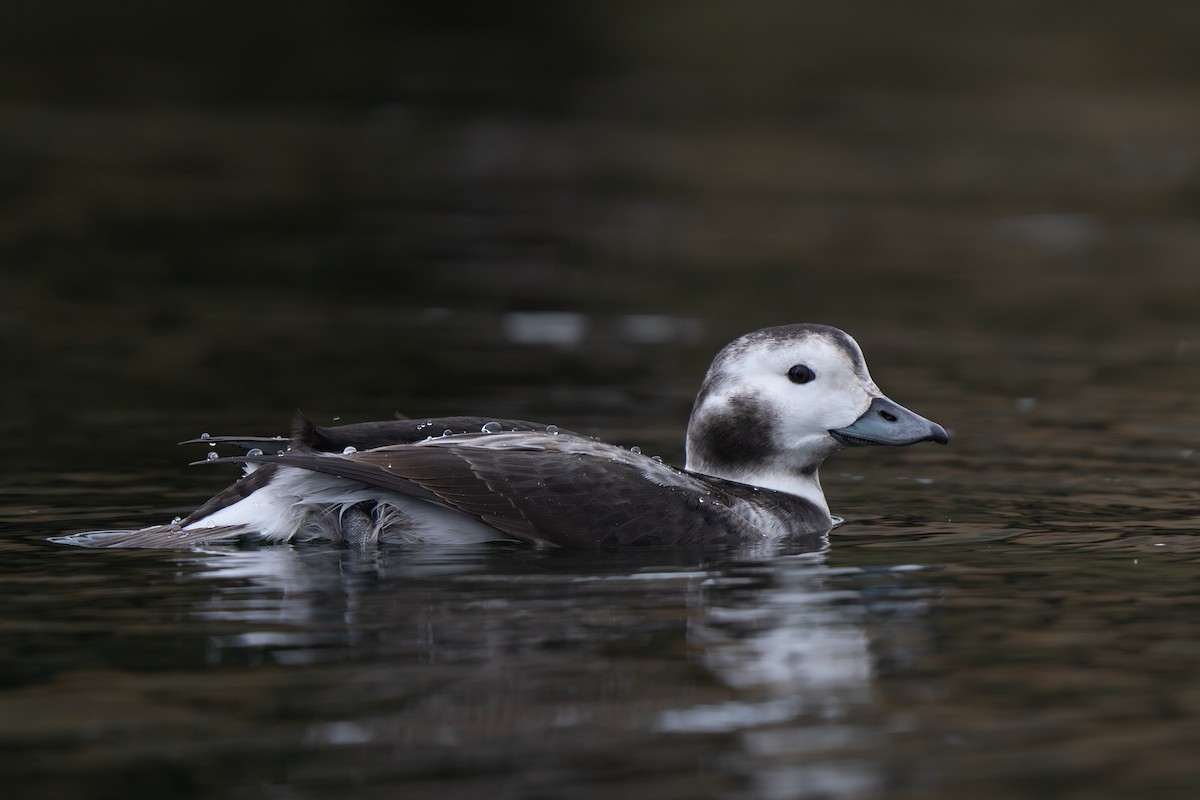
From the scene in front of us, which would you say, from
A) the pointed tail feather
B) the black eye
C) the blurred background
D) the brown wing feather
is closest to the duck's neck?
the black eye

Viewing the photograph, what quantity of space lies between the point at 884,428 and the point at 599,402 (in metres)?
3.51

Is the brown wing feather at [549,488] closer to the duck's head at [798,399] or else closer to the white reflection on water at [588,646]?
the white reflection on water at [588,646]

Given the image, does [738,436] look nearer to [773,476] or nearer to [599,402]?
[773,476]

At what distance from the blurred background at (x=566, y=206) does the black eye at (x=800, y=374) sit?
2.89m

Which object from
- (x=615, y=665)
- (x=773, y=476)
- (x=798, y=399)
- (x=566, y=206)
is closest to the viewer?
(x=615, y=665)

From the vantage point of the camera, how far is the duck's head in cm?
816

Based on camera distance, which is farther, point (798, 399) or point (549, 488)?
point (798, 399)

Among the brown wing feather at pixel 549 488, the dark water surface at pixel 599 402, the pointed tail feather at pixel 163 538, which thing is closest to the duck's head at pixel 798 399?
the dark water surface at pixel 599 402

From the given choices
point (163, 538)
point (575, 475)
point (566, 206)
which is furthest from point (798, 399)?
point (566, 206)

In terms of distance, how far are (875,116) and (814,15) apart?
13.3 meters

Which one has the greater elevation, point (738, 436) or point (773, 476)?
point (738, 436)

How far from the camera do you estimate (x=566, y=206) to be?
22.1 m

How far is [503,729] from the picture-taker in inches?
202

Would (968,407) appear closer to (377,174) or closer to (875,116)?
(377,174)
